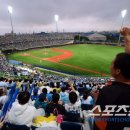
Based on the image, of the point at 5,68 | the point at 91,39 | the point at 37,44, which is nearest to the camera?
the point at 5,68

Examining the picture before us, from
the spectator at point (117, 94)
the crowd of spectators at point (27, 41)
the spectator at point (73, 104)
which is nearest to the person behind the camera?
the spectator at point (117, 94)

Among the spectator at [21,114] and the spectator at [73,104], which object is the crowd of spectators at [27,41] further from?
the spectator at [21,114]

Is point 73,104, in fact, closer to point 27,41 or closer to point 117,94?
point 117,94

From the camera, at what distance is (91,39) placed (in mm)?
109875

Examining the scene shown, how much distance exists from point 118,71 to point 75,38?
110 metres

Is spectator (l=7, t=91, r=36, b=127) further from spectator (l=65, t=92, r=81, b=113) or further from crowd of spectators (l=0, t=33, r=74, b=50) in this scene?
A: crowd of spectators (l=0, t=33, r=74, b=50)

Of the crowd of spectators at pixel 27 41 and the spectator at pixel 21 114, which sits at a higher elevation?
the spectator at pixel 21 114

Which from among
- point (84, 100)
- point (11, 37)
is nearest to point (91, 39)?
point (11, 37)

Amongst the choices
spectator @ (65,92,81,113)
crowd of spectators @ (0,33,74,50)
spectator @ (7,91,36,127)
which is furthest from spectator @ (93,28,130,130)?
crowd of spectators @ (0,33,74,50)

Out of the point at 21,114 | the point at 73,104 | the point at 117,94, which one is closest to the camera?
the point at 117,94

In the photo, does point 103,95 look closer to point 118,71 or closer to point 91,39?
point 118,71

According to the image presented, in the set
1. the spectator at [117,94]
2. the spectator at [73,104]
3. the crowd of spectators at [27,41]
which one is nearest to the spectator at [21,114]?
the spectator at [73,104]

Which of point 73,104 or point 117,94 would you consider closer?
point 117,94

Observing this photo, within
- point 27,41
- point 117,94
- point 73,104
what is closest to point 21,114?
point 73,104
